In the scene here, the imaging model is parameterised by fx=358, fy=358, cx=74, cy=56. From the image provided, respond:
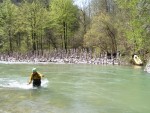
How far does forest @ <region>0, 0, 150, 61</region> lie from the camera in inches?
2216

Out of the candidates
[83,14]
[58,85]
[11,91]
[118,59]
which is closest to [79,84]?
[58,85]

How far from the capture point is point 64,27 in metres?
69.1

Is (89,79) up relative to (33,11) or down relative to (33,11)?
down

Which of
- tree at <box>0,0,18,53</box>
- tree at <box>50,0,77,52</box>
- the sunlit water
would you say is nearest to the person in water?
the sunlit water

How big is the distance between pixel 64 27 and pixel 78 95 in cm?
4732

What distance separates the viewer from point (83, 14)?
73750mm

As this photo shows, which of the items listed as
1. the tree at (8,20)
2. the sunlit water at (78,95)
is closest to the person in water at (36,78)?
the sunlit water at (78,95)

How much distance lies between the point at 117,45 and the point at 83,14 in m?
19.3

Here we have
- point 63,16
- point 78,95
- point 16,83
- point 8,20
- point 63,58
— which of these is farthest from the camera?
point 8,20

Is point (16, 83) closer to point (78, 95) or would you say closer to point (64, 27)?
point (78, 95)

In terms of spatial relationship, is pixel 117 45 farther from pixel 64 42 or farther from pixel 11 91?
pixel 11 91

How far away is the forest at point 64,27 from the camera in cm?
5628

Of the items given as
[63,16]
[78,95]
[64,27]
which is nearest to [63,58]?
[63,16]

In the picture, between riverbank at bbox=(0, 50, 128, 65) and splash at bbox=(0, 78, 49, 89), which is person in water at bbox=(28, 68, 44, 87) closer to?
splash at bbox=(0, 78, 49, 89)
